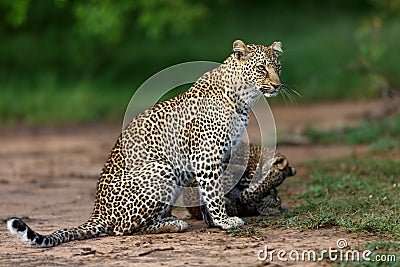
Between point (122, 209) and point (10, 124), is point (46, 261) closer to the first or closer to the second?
point (122, 209)

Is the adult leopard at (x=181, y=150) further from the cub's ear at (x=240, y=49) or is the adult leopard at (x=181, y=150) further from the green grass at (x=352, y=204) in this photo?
the green grass at (x=352, y=204)

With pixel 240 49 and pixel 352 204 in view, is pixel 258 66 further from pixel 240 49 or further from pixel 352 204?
pixel 352 204

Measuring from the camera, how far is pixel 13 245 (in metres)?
7.75

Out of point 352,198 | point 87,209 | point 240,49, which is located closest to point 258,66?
point 240,49

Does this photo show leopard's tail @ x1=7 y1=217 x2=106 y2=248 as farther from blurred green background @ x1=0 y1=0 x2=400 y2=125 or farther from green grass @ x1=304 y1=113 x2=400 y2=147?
blurred green background @ x1=0 y1=0 x2=400 y2=125

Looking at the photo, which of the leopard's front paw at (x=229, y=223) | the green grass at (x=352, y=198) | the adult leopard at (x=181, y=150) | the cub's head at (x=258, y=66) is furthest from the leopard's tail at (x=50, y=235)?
the cub's head at (x=258, y=66)

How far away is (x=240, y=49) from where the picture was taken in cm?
835

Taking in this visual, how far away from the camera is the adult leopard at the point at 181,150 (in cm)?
794

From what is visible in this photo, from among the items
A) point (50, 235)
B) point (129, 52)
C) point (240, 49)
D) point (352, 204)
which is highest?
point (129, 52)

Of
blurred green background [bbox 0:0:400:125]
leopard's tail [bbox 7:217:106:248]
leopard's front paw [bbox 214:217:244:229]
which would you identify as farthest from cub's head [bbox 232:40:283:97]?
A: blurred green background [bbox 0:0:400:125]

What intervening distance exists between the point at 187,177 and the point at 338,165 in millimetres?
4152

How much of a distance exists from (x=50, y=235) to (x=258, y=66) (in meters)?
2.67

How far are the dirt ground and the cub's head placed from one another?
4.79ft

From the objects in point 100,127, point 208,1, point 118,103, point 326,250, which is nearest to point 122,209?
point 326,250
